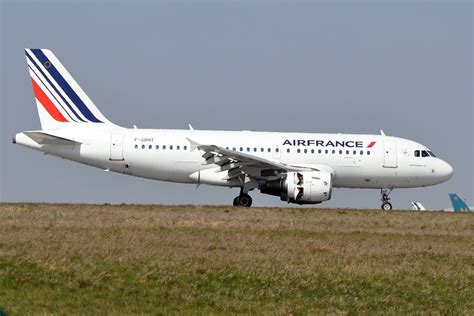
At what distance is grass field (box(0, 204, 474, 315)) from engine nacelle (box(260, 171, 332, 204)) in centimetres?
790

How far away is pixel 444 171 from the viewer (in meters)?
41.2

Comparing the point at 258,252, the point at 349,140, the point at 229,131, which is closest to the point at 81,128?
the point at 229,131

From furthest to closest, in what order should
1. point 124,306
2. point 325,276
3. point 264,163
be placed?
point 264,163 < point 325,276 < point 124,306

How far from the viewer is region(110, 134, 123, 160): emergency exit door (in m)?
39.4

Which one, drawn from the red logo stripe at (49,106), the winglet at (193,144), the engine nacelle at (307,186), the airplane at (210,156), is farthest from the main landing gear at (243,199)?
the red logo stripe at (49,106)

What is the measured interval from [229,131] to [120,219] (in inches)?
520

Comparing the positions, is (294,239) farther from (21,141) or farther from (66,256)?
(21,141)

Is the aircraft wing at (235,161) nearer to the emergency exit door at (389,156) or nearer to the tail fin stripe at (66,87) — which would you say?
the emergency exit door at (389,156)

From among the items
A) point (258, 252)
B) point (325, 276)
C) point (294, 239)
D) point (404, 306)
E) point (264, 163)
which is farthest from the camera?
point (264, 163)

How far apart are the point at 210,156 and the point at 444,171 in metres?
11.6

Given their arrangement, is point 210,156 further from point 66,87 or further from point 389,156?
point 389,156

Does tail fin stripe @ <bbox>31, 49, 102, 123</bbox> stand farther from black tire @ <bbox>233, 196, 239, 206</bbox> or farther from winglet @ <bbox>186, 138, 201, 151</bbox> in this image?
black tire @ <bbox>233, 196, 239, 206</bbox>

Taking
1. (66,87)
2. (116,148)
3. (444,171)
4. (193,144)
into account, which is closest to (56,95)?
(66,87)

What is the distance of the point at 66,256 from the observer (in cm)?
1838
